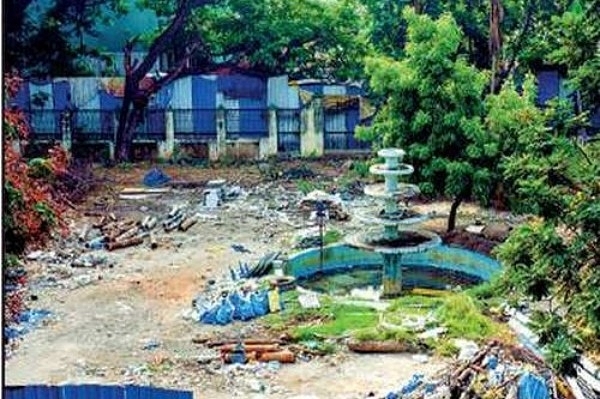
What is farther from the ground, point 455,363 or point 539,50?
point 539,50

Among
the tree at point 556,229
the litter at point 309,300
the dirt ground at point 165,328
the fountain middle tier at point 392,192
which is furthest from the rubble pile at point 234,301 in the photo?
the tree at point 556,229

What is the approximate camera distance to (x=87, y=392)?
5766 millimetres

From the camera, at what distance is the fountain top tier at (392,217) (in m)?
9.55

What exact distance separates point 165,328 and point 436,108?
3.66m

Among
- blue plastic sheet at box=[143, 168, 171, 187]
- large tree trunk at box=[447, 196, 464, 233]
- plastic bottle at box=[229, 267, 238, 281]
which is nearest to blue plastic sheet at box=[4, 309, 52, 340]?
plastic bottle at box=[229, 267, 238, 281]

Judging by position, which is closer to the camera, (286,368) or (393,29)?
(286,368)

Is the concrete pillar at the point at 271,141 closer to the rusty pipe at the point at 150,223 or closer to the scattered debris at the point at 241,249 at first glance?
the rusty pipe at the point at 150,223

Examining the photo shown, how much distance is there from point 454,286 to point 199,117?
6.78 m

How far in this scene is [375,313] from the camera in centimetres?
878

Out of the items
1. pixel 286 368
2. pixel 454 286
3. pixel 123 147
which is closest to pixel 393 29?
pixel 123 147

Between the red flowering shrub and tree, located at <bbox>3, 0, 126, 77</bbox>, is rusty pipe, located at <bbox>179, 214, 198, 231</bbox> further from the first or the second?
the red flowering shrub

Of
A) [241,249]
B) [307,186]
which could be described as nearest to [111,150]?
[307,186]

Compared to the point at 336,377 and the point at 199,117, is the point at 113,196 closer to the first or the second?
the point at 199,117

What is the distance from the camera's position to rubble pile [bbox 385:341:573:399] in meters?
6.19
